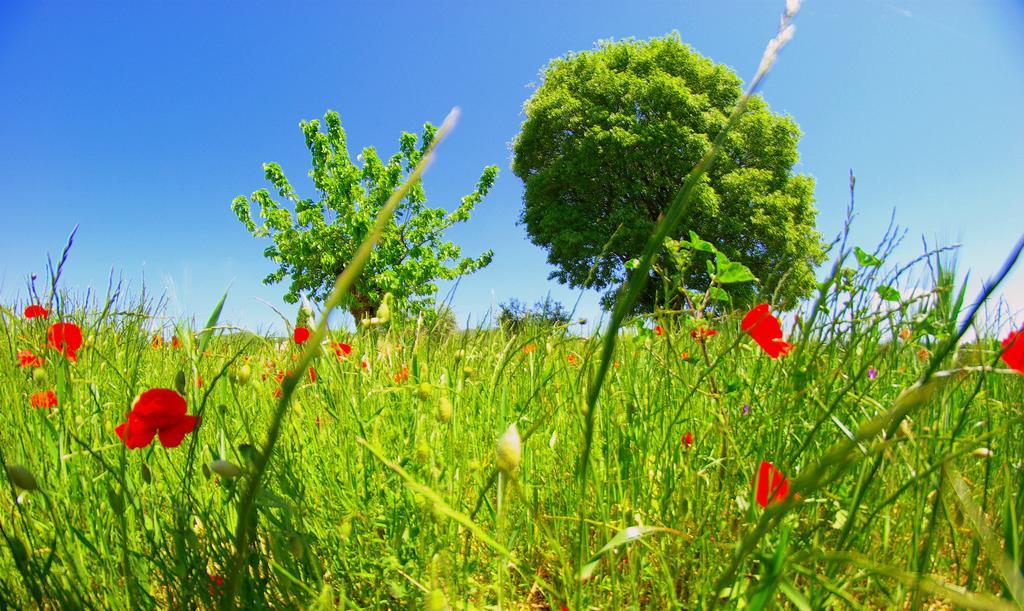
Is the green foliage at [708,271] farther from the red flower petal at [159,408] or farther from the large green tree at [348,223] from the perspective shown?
the large green tree at [348,223]

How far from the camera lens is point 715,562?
876 millimetres

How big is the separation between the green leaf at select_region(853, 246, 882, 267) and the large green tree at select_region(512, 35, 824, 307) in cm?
1646

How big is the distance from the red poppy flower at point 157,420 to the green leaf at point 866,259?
1.53 m

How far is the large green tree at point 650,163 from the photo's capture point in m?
18.0

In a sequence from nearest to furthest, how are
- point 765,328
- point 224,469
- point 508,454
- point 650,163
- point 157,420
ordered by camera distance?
point 508,454 < point 224,469 < point 157,420 < point 765,328 < point 650,163

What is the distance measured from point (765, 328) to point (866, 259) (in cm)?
46

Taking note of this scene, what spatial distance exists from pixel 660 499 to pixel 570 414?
0.35 metres

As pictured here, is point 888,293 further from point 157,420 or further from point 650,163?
point 650,163

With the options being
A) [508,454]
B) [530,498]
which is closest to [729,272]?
[530,498]

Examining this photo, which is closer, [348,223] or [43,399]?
[43,399]

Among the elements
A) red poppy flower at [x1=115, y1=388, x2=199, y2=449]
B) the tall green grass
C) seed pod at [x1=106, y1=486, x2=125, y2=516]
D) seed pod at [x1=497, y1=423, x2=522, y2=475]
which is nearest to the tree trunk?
the tall green grass

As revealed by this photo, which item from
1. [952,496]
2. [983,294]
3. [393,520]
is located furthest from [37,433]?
[952,496]

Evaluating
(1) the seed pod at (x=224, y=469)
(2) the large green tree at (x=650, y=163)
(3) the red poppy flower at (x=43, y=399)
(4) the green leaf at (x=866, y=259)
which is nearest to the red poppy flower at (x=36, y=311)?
(3) the red poppy flower at (x=43, y=399)

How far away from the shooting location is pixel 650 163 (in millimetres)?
18344
